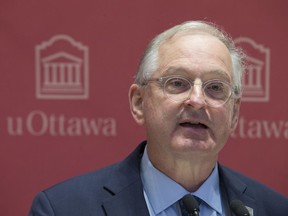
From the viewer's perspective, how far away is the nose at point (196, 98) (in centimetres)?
231

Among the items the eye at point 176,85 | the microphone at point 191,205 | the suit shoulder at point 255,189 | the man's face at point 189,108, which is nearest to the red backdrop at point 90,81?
the suit shoulder at point 255,189

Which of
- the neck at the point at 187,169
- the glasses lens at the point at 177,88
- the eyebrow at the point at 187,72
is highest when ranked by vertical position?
the eyebrow at the point at 187,72

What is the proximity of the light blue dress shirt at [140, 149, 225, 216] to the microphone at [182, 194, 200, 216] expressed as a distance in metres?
0.19

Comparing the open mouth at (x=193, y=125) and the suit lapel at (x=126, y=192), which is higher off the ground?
the open mouth at (x=193, y=125)

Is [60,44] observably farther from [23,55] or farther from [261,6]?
[261,6]

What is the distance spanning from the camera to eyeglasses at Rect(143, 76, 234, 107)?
7.73 feet

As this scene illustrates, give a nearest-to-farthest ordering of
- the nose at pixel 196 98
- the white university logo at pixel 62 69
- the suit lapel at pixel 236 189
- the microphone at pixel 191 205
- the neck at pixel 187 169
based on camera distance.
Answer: the microphone at pixel 191 205
the nose at pixel 196 98
the neck at pixel 187 169
the suit lapel at pixel 236 189
the white university logo at pixel 62 69

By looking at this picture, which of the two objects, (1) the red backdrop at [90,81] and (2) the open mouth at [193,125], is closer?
(2) the open mouth at [193,125]

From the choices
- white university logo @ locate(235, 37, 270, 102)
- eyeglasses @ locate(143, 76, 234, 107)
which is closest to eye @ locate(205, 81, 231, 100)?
eyeglasses @ locate(143, 76, 234, 107)

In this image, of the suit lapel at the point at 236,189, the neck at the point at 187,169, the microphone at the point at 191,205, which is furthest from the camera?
the suit lapel at the point at 236,189

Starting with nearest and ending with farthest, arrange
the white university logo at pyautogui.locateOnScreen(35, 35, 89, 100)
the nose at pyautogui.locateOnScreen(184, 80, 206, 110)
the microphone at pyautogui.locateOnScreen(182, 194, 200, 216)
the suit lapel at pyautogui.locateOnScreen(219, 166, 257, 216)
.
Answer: the microphone at pyautogui.locateOnScreen(182, 194, 200, 216) → the nose at pyautogui.locateOnScreen(184, 80, 206, 110) → the suit lapel at pyautogui.locateOnScreen(219, 166, 257, 216) → the white university logo at pyautogui.locateOnScreen(35, 35, 89, 100)

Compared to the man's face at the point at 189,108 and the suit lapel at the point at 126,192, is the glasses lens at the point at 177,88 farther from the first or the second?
the suit lapel at the point at 126,192

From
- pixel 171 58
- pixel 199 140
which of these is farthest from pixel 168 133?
pixel 171 58

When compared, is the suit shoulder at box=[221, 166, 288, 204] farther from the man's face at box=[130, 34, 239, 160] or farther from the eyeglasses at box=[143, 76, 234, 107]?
the eyeglasses at box=[143, 76, 234, 107]
